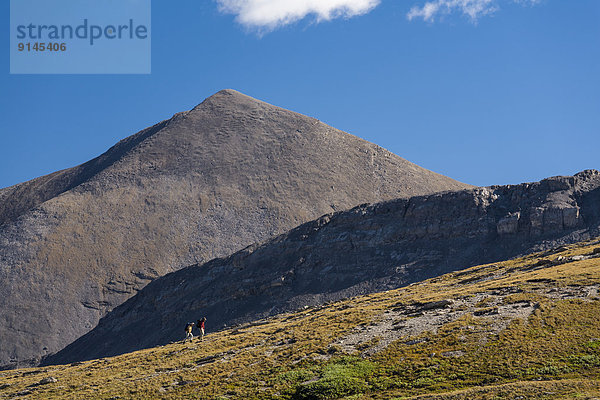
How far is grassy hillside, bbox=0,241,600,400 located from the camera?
32.5m

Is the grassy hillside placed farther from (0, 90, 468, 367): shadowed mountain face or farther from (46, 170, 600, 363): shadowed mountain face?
(0, 90, 468, 367): shadowed mountain face

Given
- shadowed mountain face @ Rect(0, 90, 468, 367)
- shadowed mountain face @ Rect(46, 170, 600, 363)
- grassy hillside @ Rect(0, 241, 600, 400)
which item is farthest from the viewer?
shadowed mountain face @ Rect(0, 90, 468, 367)

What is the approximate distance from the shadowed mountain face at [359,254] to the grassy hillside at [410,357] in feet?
151

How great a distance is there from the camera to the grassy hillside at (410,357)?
32.5 meters

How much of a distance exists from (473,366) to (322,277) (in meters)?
76.6

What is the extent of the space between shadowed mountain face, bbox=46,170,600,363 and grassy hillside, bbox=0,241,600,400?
4601cm

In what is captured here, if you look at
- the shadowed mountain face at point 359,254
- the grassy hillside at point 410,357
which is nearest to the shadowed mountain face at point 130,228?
the shadowed mountain face at point 359,254

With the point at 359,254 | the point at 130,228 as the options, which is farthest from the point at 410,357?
the point at 130,228

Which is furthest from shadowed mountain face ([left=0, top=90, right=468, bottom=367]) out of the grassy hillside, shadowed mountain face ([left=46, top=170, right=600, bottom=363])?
the grassy hillside

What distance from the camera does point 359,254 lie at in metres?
114

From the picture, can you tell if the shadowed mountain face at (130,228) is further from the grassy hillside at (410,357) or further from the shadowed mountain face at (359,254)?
the grassy hillside at (410,357)

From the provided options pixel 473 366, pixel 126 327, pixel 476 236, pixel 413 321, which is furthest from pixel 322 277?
pixel 473 366

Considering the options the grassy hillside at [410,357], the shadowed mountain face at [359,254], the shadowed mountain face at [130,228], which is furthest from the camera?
the shadowed mountain face at [130,228]

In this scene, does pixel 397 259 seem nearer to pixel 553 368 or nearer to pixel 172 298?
pixel 172 298
